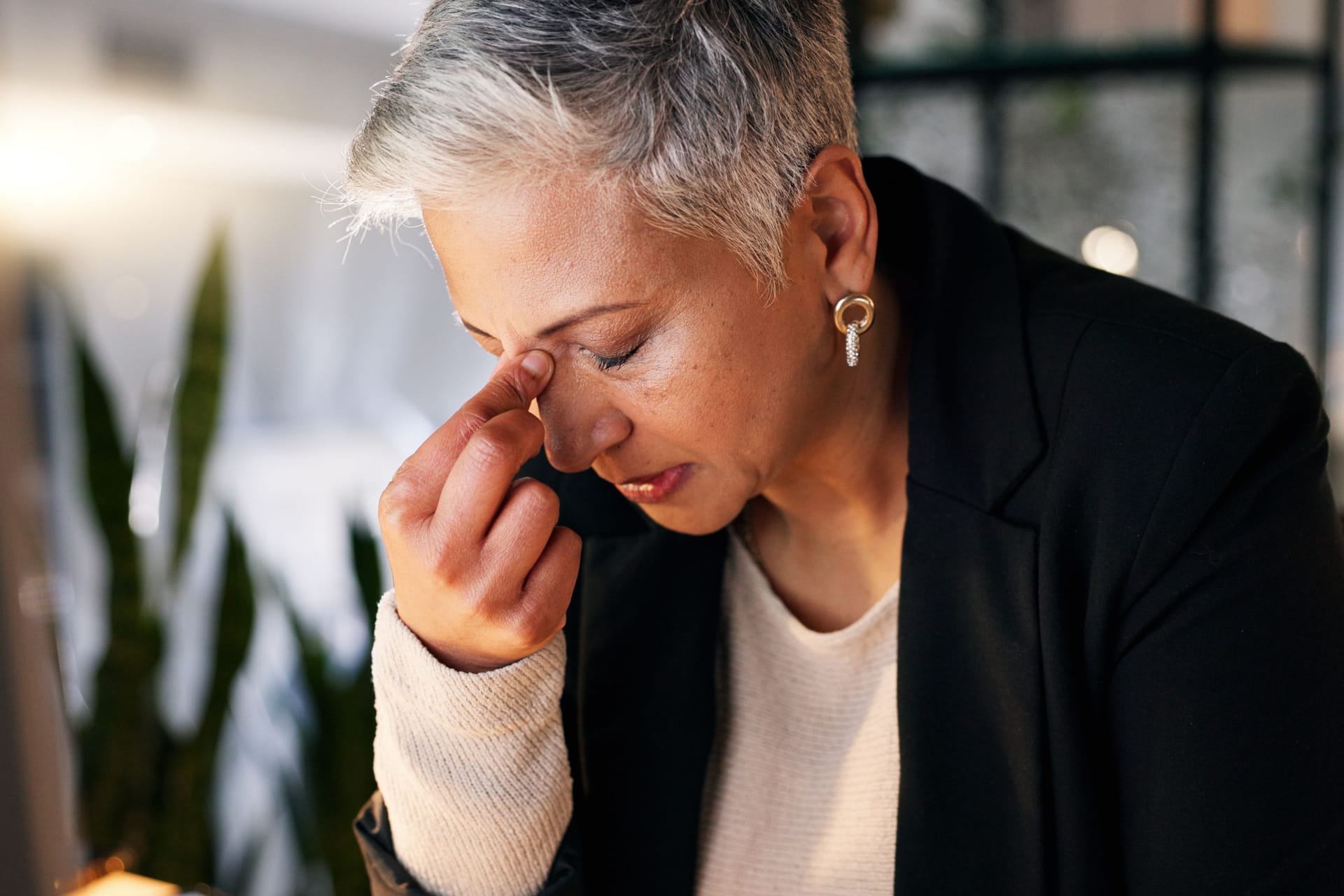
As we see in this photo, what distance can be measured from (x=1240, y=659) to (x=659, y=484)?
21.0 inches

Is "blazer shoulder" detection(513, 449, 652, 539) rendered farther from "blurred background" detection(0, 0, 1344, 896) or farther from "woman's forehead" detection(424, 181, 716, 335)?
"blurred background" detection(0, 0, 1344, 896)

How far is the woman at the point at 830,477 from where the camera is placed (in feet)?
2.96

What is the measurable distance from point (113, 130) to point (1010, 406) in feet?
9.93

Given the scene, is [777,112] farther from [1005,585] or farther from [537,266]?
[1005,585]

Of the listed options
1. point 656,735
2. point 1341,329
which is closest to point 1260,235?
point 1341,329

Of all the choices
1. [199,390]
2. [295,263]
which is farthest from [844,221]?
[295,263]

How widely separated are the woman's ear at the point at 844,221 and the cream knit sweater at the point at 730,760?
355 mm

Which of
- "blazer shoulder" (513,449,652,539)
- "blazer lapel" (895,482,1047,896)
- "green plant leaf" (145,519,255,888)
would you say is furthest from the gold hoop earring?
"green plant leaf" (145,519,255,888)

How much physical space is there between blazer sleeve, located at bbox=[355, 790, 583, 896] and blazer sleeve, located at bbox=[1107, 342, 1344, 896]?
547mm

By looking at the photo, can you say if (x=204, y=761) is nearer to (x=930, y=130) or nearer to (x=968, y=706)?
(x=968, y=706)

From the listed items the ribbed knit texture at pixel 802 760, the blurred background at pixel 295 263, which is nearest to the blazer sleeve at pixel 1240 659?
the ribbed knit texture at pixel 802 760

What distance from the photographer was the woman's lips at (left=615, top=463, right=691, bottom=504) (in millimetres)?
1069

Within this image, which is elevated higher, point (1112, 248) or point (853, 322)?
point (1112, 248)

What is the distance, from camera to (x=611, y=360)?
0.98 metres
